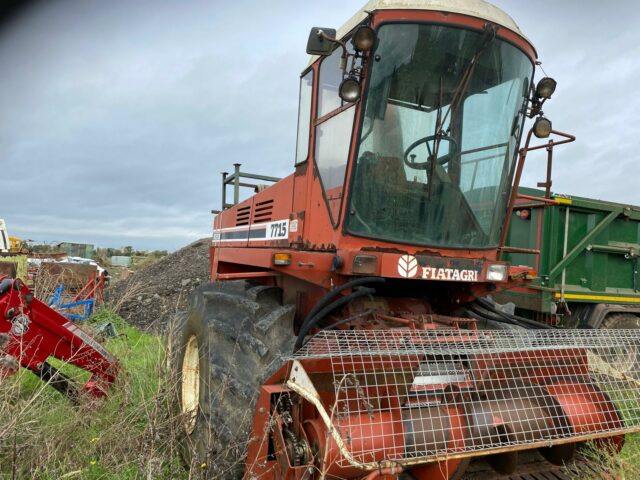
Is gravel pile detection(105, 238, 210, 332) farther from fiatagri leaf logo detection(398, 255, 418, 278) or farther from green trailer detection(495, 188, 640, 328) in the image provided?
fiatagri leaf logo detection(398, 255, 418, 278)

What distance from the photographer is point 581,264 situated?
23.4ft

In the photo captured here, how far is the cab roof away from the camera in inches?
114

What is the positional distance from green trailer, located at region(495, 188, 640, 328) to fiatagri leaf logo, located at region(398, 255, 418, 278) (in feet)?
15.4

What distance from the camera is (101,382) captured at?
4.12 metres

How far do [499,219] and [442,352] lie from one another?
1436 mm

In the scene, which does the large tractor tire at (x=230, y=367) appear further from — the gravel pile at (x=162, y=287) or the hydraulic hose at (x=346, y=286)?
the gravel pile at (x=162, y=287)

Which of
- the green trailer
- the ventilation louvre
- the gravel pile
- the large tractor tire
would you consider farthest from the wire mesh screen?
the gravel pile

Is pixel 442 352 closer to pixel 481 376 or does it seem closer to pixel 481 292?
pixel 481 376

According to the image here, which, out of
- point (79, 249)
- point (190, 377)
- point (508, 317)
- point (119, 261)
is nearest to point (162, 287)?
point (190, 377)

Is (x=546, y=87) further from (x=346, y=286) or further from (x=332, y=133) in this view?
(x=346, y=286)

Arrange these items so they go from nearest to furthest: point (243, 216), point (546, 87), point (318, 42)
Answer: point (318, 42) < point (546, 87) < point (243, 216)

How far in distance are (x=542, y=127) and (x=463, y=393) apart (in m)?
1.93

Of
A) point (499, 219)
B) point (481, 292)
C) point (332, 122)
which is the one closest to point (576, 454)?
point (481, 292)

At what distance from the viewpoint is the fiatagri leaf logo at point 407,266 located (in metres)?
2.90
